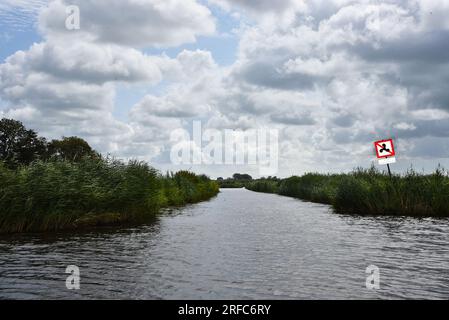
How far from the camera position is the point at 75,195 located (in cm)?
2102

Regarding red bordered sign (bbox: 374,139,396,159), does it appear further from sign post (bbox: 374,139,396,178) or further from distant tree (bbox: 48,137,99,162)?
distant tree (bbox: 48,137,99,162)

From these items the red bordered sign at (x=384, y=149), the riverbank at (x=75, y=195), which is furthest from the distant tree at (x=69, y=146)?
the red bordered sign at (x=384, y=149)

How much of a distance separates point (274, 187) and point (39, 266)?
80.1 metres

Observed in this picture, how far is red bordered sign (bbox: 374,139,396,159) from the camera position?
29062 mm

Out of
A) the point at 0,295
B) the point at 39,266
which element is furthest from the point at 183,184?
the point at 0,295

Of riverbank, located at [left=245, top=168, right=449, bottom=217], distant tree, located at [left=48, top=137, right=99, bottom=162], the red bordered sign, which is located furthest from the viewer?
distant tree, located at [left=48, top=137, right=99, bottom=162]

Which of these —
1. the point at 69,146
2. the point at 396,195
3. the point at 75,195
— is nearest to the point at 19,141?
the point at 69,146

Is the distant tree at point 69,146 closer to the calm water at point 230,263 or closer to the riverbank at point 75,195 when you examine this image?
the riverbank at point 75,195

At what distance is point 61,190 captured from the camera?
66.2 feet

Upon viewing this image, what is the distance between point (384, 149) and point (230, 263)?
65.4 feet

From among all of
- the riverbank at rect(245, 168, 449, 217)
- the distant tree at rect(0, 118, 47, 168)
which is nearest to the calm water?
the riverbank at rect(245, 168, 449, 217)

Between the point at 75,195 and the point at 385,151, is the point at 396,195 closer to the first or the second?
the point at 385,151

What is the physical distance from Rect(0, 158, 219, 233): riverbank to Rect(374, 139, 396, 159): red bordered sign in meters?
15.2

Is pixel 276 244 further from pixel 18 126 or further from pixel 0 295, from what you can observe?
pixel 18 126
